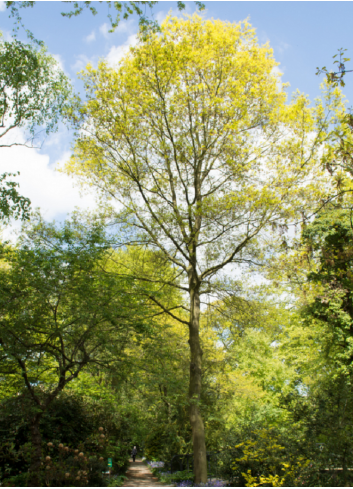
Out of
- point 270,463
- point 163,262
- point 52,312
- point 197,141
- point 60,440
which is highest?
point 197,141

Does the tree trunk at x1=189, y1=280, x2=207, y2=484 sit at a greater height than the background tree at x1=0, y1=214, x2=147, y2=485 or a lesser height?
lesser

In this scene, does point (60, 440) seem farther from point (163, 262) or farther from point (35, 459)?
point (163, 262)

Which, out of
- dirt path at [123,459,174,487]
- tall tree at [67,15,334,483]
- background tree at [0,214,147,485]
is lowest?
dirt path at [123,459,174,487]

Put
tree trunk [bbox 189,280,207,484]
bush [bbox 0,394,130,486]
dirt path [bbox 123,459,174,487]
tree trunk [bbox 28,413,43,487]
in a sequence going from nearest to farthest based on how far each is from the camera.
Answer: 1. tree trunk [bbox 28,413,43,487]
2. bush [bbox 0,394,130,486]
3. tree trunk [bbox 189,280,207,484]
4. dirt path [bbox 123,459,174,487]

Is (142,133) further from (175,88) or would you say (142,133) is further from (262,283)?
(262,283)

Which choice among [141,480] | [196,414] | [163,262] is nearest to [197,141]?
[163,262]

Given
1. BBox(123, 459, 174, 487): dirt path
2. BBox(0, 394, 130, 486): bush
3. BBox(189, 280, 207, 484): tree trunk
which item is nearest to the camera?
BBox(0, 394, 130, 486): bush

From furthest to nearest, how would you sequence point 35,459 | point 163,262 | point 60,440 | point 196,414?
point 163,262 → point 60,440 → point 196,414 → point 35,459

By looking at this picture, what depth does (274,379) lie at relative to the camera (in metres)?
19.3

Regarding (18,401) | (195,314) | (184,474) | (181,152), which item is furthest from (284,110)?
(184,474)

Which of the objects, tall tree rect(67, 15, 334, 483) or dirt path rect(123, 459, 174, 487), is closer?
tall tree rect(67, 15, 334, 483)

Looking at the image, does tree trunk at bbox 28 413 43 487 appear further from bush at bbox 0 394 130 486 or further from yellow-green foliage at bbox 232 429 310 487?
yellow-green foliage at bbox 232 429 310 487

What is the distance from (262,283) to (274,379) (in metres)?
11.5

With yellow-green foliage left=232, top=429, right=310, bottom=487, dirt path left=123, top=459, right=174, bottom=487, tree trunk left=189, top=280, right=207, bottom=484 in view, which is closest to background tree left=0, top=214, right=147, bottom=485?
tree trunk left=189, top=280, right=207, bottom=484
